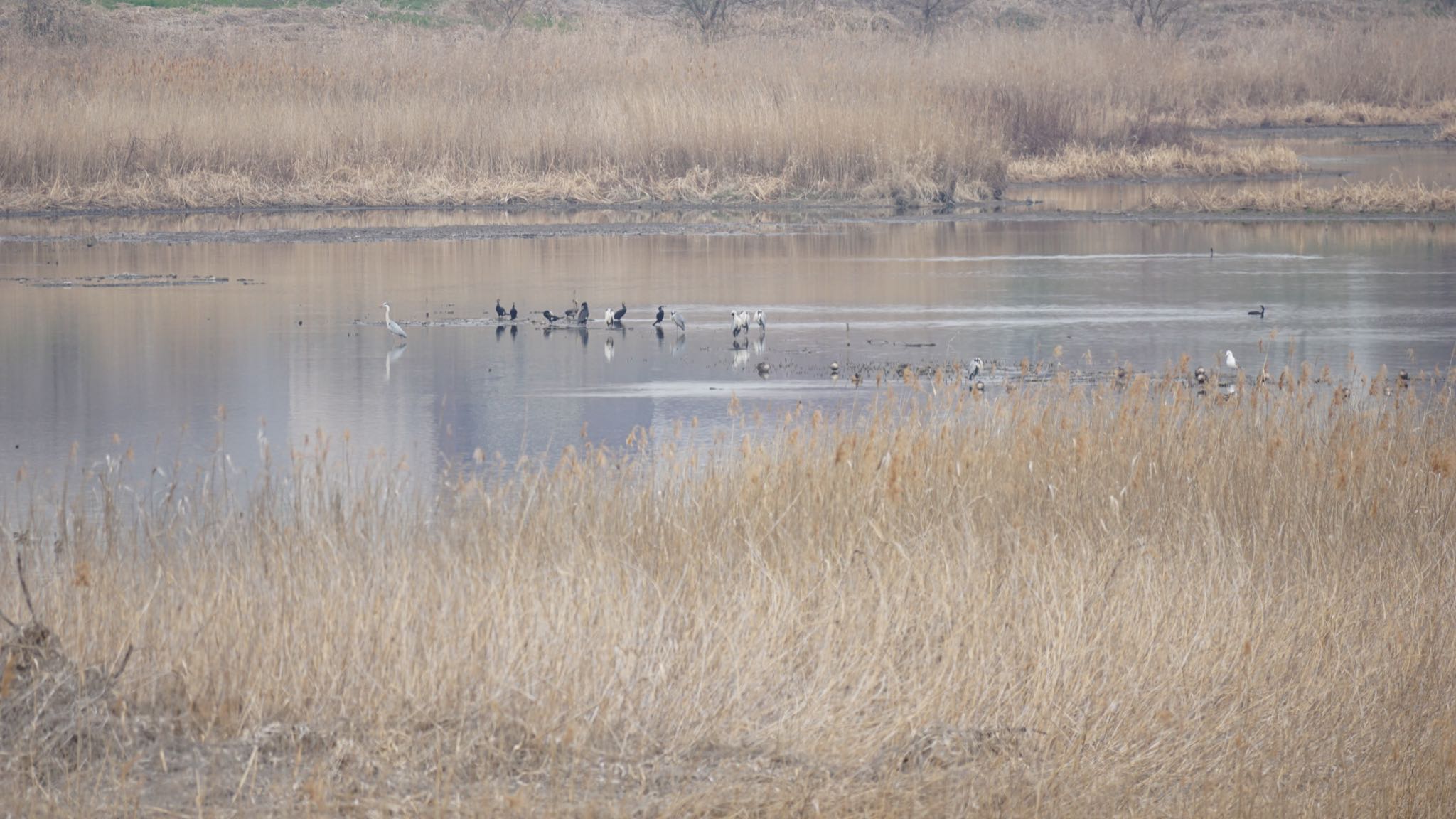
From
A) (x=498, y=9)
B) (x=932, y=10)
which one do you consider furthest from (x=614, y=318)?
(x=932, y=10)

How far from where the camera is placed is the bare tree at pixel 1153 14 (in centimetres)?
5828

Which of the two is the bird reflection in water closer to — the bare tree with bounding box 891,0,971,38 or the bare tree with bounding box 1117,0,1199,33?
the bare tree with bounding box 1117,0,1199,33

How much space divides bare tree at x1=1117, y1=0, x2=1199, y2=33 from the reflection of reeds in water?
1976 inches

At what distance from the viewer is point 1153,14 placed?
5806 cm

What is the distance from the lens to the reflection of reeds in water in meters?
4.92

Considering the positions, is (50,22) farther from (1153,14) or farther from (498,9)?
(1153,14)

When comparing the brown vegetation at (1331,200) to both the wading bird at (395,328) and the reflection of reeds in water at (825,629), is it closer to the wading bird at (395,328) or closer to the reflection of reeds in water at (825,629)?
the wading bird at (395,328)

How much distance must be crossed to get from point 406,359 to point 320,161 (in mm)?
15535

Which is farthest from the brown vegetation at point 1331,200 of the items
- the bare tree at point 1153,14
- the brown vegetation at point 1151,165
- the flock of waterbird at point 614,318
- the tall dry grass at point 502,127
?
the bare tree at point 1153,14

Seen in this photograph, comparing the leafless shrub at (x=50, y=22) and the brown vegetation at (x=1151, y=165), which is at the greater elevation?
the leafless shrub at (x=50, y=22)

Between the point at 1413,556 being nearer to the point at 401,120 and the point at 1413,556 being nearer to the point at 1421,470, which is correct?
the point at 1421,470

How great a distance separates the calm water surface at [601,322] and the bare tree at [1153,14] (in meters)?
35.9

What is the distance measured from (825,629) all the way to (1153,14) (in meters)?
55.8

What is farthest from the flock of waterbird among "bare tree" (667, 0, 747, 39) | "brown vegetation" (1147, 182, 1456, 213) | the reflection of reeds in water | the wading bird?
"bare tree" (667, 0, 747, 39)
